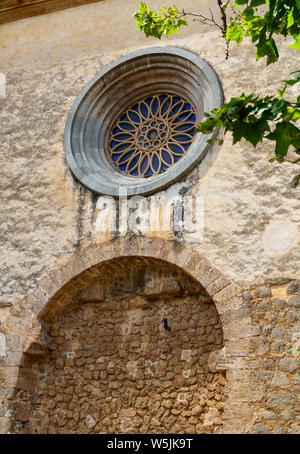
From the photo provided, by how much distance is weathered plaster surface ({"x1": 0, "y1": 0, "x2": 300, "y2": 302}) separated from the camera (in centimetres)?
650

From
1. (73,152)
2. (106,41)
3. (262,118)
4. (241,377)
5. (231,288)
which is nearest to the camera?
(262,118)

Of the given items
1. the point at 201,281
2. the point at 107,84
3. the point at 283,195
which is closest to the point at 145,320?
the point at 201,281

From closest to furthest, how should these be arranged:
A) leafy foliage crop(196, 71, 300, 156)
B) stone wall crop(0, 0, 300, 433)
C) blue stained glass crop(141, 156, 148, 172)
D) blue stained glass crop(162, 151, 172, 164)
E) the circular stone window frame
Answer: leafy foliage crop(196, 71, 300, 156), stone wall crop(0, 0, 300, 433), the circular stone window frame, blue stained glass crop(162, 151, 172, 164), blue stained glass crop(141, 156, 148, 172)

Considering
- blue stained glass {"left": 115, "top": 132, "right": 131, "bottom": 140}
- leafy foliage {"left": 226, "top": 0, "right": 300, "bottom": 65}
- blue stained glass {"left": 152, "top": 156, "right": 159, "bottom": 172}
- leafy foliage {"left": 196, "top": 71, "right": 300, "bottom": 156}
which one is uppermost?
blue stained glass {"left": 115, "top": 132, "right": 131, "bottom": 140}

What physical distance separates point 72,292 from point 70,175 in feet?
4.70

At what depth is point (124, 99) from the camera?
8180mm

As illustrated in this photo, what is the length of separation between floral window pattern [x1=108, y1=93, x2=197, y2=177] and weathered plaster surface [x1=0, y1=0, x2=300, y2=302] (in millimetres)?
649

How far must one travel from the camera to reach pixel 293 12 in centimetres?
405

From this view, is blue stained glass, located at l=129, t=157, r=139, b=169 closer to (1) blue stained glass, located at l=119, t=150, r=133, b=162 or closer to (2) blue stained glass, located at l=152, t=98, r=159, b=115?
(1) blue stained glass, located at l=119, t=150, r=133, b=162

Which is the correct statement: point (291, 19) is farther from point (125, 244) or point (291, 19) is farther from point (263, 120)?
point (125, 244)

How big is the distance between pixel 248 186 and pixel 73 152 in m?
2.30

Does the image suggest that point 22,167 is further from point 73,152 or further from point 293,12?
point 293,12

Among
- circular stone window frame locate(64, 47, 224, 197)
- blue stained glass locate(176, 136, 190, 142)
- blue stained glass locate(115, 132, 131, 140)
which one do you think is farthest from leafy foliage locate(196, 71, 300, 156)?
blue stained glass locate(115, 132, 131, 140)

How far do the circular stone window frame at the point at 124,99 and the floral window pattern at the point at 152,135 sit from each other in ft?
0.33
